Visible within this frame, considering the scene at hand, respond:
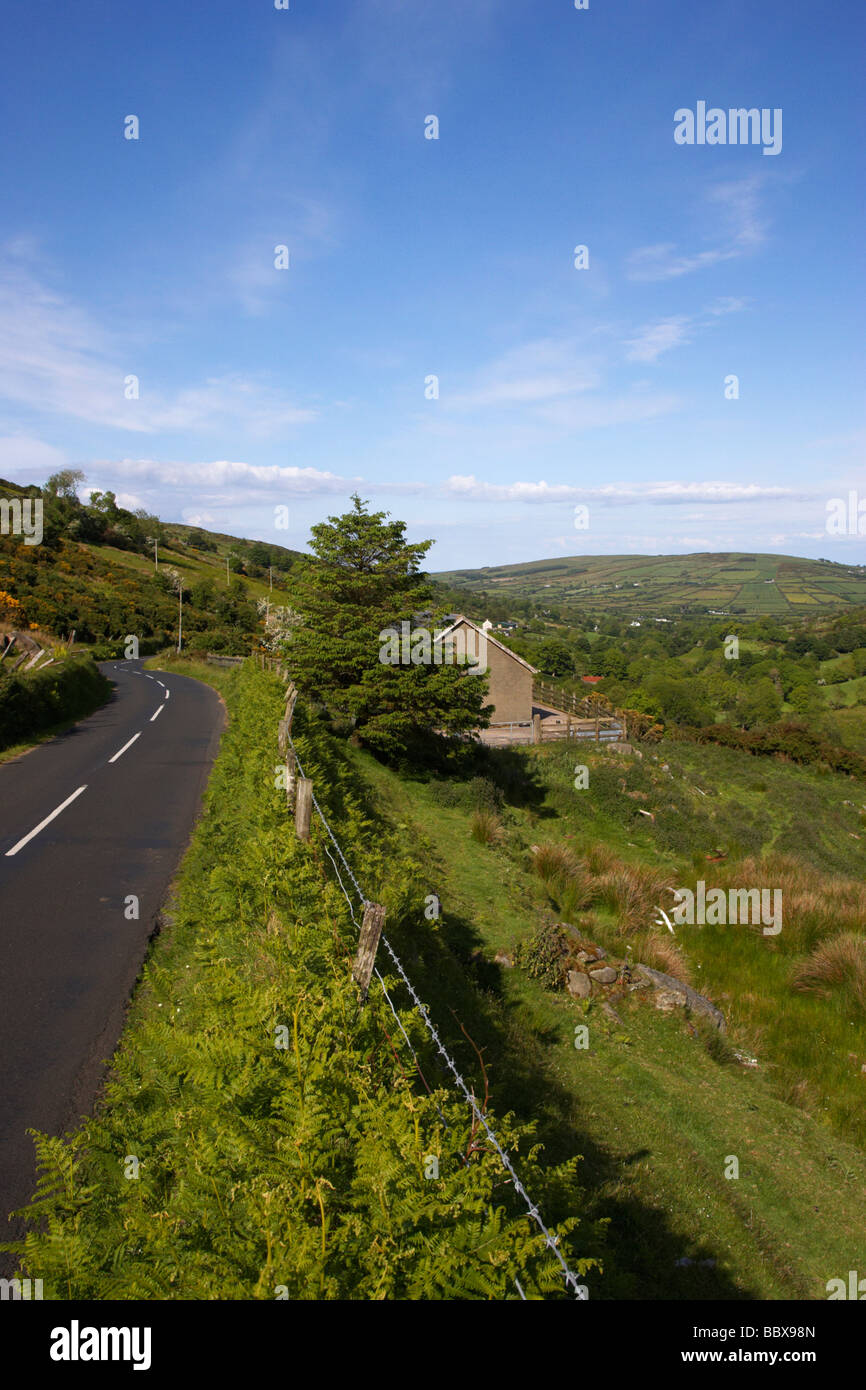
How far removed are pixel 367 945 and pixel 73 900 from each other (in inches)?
237

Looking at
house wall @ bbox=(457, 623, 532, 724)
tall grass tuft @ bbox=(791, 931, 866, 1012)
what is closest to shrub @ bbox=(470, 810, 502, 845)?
tall grass tuft @ bbox=(791, 931, 866, 1012)

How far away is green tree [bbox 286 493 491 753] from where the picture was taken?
18.5m

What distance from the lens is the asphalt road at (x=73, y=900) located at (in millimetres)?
5262

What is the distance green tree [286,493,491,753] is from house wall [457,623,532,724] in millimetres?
17192

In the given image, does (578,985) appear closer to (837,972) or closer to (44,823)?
(837,972)

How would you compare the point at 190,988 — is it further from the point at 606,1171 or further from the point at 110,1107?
the point at 606,1171

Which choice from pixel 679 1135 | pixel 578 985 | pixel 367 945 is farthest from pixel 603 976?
pixel 367 945

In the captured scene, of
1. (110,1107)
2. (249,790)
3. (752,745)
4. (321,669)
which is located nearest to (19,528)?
(321,669)

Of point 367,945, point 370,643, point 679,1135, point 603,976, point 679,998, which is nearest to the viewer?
point 367,945

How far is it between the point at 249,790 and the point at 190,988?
3.58m

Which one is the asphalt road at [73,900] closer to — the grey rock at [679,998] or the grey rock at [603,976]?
the grey rock at [603,976]

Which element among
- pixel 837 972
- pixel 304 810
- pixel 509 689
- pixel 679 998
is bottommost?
pixel 837 972
